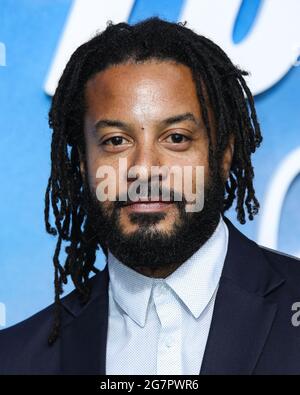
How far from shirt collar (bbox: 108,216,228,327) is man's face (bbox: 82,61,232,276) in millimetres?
48

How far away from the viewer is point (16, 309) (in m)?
3.08

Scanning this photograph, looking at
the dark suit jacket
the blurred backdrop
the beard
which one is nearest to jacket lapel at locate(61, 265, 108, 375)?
the dark suit jacket

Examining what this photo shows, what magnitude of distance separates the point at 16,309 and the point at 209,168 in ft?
3.93

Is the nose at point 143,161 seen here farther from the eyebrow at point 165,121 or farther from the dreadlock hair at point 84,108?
the dreadlock hair at point 84,108

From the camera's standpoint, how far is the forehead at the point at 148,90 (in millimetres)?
2098

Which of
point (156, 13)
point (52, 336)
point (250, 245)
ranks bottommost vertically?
point (52, 336)

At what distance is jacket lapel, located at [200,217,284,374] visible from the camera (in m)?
1.99

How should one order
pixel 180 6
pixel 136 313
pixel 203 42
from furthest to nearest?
pixel 180 6 → pixel 203 42 → pixel 136 313

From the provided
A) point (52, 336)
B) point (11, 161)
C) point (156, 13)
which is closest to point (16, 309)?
point (11, 161)

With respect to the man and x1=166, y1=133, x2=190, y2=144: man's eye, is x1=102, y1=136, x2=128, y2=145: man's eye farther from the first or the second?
x1=166, y1=133, x2=190, y2=144: man's eye

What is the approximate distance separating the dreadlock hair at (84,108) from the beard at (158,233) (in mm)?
129

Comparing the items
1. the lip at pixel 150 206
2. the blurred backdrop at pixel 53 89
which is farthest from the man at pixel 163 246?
the blurred backdrop at pixel 53 89

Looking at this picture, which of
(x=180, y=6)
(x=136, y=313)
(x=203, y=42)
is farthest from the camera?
(x=180, y=6)

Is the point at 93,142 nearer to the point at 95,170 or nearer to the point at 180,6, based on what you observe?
the point at 95,170
